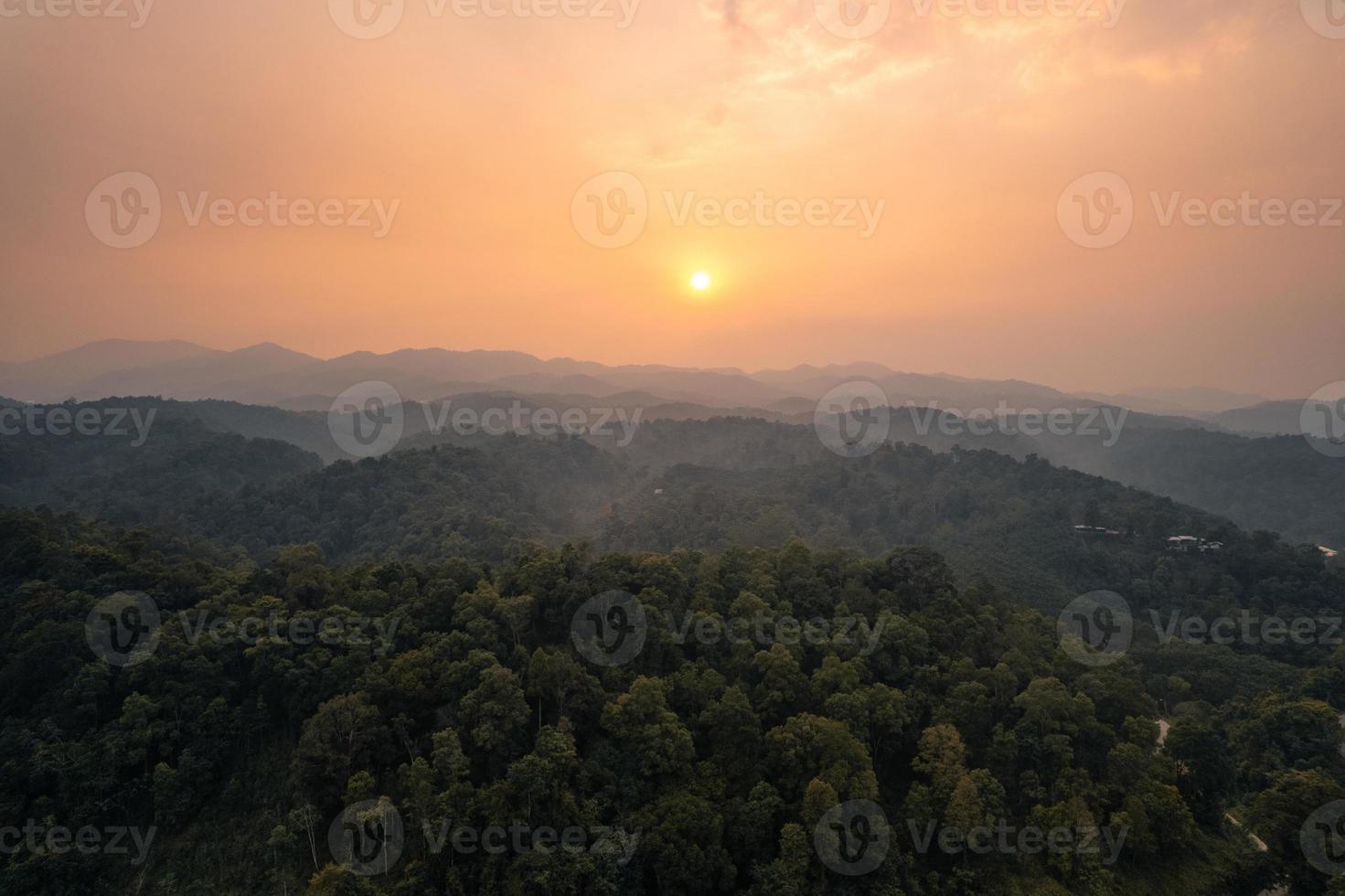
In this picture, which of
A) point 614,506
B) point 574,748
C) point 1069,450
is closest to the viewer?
point 574,748

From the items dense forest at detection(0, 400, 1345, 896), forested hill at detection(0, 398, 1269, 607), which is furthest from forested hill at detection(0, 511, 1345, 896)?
forested hill at detection(0, 398, 1269, 607)

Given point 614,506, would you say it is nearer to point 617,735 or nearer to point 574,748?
point 617,735

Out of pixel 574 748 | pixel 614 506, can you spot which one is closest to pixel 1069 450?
pixel 614 506

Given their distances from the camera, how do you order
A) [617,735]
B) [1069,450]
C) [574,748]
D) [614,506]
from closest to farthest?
1. [574,748]
2. [617,735]
3. [614,506]
4. [1069,450]

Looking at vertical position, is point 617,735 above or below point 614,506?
above

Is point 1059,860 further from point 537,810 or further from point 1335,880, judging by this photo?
point 537,810

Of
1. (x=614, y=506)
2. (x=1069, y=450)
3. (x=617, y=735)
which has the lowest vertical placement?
(x=614, y=506)

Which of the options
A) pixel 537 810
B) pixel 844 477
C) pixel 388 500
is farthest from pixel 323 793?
pixel 844 477

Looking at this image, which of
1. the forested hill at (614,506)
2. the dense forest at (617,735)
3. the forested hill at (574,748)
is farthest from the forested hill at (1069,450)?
the forested hill at (574,748)
